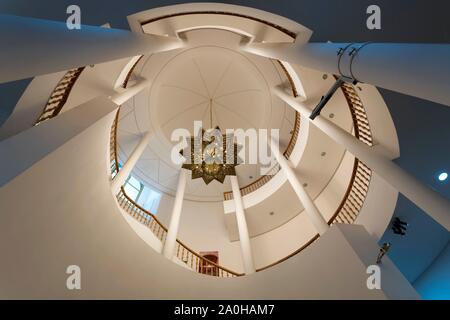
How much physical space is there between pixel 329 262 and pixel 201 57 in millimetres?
10182

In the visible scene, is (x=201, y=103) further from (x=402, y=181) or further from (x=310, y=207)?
(x=402, y=181)

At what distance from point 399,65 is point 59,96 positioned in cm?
625

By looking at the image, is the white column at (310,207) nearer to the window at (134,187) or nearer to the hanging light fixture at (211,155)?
the hanging light fixture at (211,155)

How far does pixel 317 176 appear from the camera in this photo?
39.6 ft

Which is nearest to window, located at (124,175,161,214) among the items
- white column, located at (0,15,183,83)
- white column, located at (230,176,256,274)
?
white column, located at (230,176,256,274)

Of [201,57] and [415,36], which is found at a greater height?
[201,57]

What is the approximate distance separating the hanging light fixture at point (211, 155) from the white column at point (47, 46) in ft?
16.7

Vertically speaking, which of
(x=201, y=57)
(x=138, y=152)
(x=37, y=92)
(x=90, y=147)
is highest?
(x=201, y=57)

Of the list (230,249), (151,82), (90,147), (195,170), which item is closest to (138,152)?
(195,170)

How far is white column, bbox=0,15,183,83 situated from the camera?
2516 mm

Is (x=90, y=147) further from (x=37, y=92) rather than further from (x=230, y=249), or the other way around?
(x=230, y=249)

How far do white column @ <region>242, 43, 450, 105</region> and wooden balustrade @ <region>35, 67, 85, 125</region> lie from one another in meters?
5.03

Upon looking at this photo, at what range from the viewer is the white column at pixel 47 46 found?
2.52 metres

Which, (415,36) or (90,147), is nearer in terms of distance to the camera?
(415,36)
